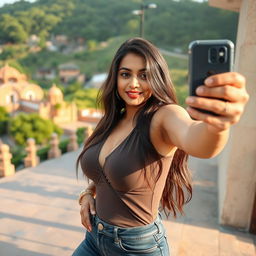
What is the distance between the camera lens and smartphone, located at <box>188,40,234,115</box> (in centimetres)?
87

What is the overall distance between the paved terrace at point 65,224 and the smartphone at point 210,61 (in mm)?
2651

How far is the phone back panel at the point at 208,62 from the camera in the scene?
34.2 inches

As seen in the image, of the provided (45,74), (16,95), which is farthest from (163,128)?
(45,74)

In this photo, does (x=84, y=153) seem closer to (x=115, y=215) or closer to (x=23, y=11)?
(x=115, y=215)

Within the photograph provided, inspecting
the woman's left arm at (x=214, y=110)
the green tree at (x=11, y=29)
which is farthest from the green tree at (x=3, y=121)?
the green tree at (x=11, y=29)

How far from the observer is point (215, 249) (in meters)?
3.01

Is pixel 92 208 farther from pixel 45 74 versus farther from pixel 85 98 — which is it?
pixel 45 74

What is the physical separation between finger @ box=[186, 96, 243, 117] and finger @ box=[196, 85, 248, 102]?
0.02m

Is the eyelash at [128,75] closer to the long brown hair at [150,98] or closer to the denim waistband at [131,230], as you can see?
the long brown hair at [150,98]

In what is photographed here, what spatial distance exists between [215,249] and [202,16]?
6045 cm

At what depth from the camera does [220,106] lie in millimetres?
768

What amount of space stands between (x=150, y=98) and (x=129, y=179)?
0.46m

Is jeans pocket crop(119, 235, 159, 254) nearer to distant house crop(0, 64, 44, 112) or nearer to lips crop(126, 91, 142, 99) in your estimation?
lips crop(126, 91, 142, 99)

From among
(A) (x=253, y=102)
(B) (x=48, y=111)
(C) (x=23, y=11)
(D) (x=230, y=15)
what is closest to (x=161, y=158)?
(A) (x=253, y=102)
